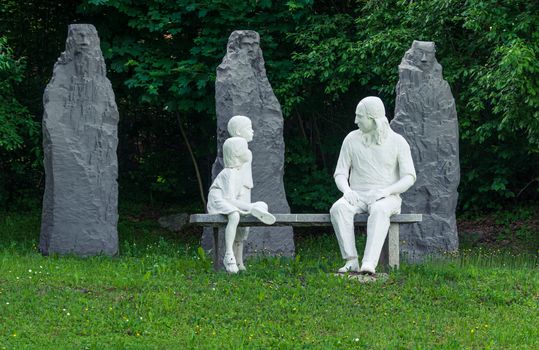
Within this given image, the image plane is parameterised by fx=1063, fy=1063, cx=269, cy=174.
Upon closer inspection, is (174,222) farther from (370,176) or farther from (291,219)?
(370,176)

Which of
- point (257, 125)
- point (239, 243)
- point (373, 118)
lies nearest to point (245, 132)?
point (239, 243)

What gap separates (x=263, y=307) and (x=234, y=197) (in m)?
2.09

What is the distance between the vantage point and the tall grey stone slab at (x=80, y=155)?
51.3 ft

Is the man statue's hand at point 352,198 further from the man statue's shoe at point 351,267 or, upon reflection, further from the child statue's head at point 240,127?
the child statue's head at point 240,127

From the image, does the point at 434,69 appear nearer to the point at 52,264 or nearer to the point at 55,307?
the point at 52,264

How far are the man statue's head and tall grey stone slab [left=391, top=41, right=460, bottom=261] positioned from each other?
11.6 ft

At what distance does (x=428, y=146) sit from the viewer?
16109 millimetres

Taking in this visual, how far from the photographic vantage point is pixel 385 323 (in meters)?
10.3

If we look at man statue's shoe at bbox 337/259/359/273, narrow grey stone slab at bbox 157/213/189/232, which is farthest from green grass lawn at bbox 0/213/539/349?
narrow grey stone slab at bbox 157/213/189/232

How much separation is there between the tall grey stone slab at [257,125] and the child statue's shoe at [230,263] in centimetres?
402

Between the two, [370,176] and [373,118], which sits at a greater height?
[373,118]

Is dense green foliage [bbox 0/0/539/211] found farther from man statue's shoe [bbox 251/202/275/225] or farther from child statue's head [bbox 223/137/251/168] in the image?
man statue's shoe [bbox 251/202/275/225]

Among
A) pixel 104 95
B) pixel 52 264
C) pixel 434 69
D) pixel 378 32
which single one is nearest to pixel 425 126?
pixel 434 69

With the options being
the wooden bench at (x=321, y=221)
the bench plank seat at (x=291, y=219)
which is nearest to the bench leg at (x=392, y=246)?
the wooden bench at (x=321, y=221)
